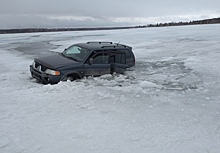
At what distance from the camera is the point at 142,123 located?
5.02 meters

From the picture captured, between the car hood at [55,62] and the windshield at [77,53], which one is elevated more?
the windshield at [77,53]

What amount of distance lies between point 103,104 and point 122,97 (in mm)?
776

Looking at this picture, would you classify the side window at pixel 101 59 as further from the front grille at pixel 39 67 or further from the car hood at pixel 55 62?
the front grille at pixel 39 67

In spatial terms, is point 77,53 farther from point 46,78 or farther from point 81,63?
point 46,78

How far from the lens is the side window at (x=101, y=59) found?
8.95 meters

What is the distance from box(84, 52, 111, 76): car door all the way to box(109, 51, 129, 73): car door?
258mm

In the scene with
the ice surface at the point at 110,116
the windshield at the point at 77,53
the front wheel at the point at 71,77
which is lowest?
the ice surface at the point at 110,116

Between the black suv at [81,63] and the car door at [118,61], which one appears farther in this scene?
the car door at [118,61]

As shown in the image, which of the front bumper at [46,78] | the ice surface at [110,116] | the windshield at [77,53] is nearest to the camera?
the ice surface at [110,116]

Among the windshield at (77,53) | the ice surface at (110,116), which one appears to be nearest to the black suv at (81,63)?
the windshield at (77,53)

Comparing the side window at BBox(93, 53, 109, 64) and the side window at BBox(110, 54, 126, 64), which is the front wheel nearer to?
the side window at BBox(93, 53, 109, 64)

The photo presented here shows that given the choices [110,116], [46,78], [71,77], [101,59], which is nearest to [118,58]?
[101,59]

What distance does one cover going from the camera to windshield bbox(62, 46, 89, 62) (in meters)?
8.81

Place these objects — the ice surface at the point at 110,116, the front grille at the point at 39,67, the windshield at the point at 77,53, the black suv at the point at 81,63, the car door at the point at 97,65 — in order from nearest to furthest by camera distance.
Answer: the ice surface at the point at 110,116, the black suv at the point at 81,63, the front grille at the point at 39,67, the car door at the point at 97,65, the windshield at the point at 77,53
